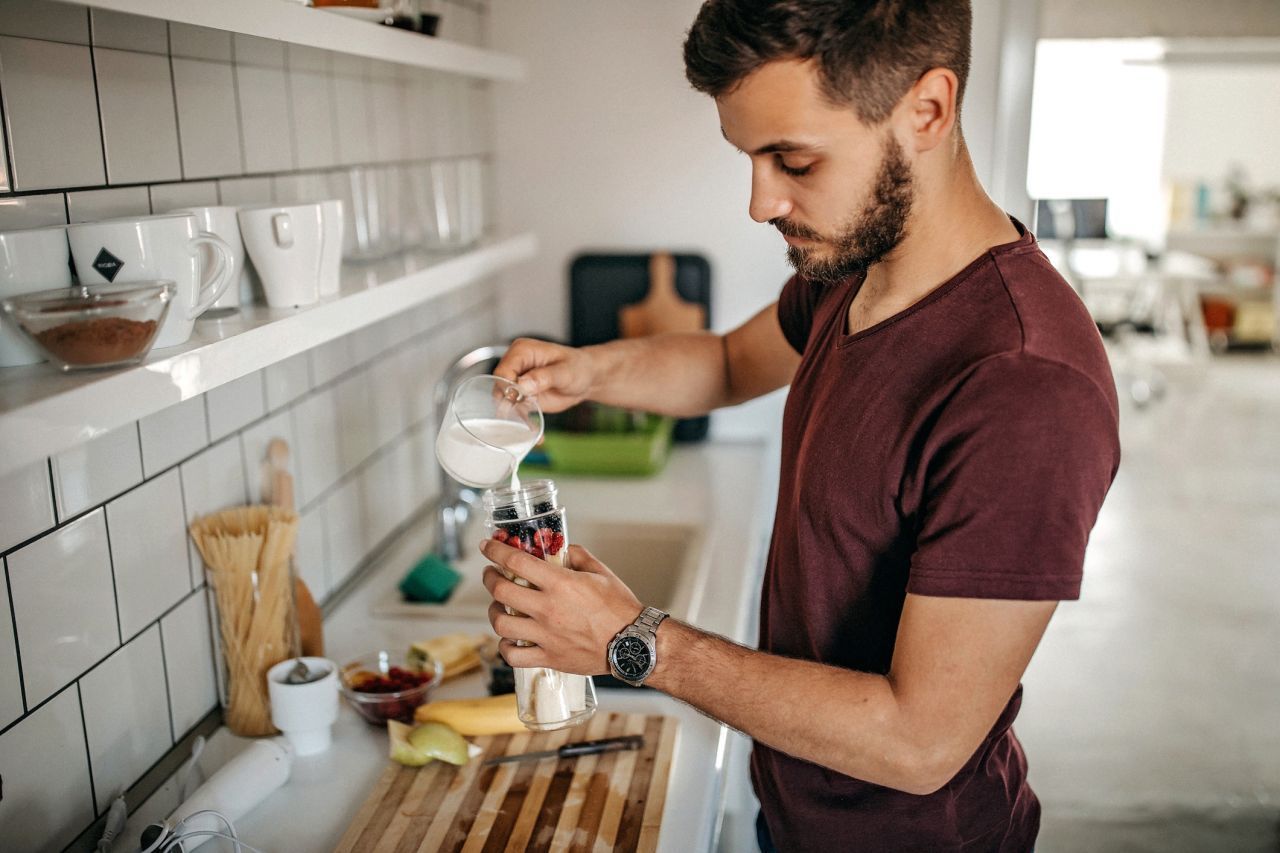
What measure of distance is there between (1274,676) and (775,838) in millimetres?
2975

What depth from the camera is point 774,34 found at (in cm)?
93

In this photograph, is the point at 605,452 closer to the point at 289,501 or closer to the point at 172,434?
the point at 289,501

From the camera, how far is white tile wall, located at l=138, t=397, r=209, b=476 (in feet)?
4.02

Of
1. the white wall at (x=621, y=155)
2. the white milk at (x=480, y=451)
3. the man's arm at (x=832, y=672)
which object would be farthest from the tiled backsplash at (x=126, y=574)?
the white wall at (x=621, y=155)

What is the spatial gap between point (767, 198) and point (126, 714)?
3.01ft

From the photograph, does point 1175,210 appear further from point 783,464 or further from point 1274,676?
point 783,464

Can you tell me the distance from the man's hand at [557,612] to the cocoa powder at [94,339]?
1.22ft

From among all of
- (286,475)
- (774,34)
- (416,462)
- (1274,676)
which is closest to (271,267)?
(286,475)

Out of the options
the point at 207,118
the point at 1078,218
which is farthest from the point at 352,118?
the point at 1078,218

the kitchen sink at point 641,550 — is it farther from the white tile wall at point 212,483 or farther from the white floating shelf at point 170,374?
the white floating shelf at point 170,374

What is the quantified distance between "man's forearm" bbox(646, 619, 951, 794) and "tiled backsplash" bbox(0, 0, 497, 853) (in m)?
0.62

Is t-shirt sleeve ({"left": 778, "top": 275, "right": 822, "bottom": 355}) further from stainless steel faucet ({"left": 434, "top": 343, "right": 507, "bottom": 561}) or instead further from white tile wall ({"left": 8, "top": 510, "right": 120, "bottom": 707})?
white tile wall ({"left": 8, "top": 510, "right": 120, "bottom": 707})

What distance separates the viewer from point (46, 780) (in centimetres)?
107

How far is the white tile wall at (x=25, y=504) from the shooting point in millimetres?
996
